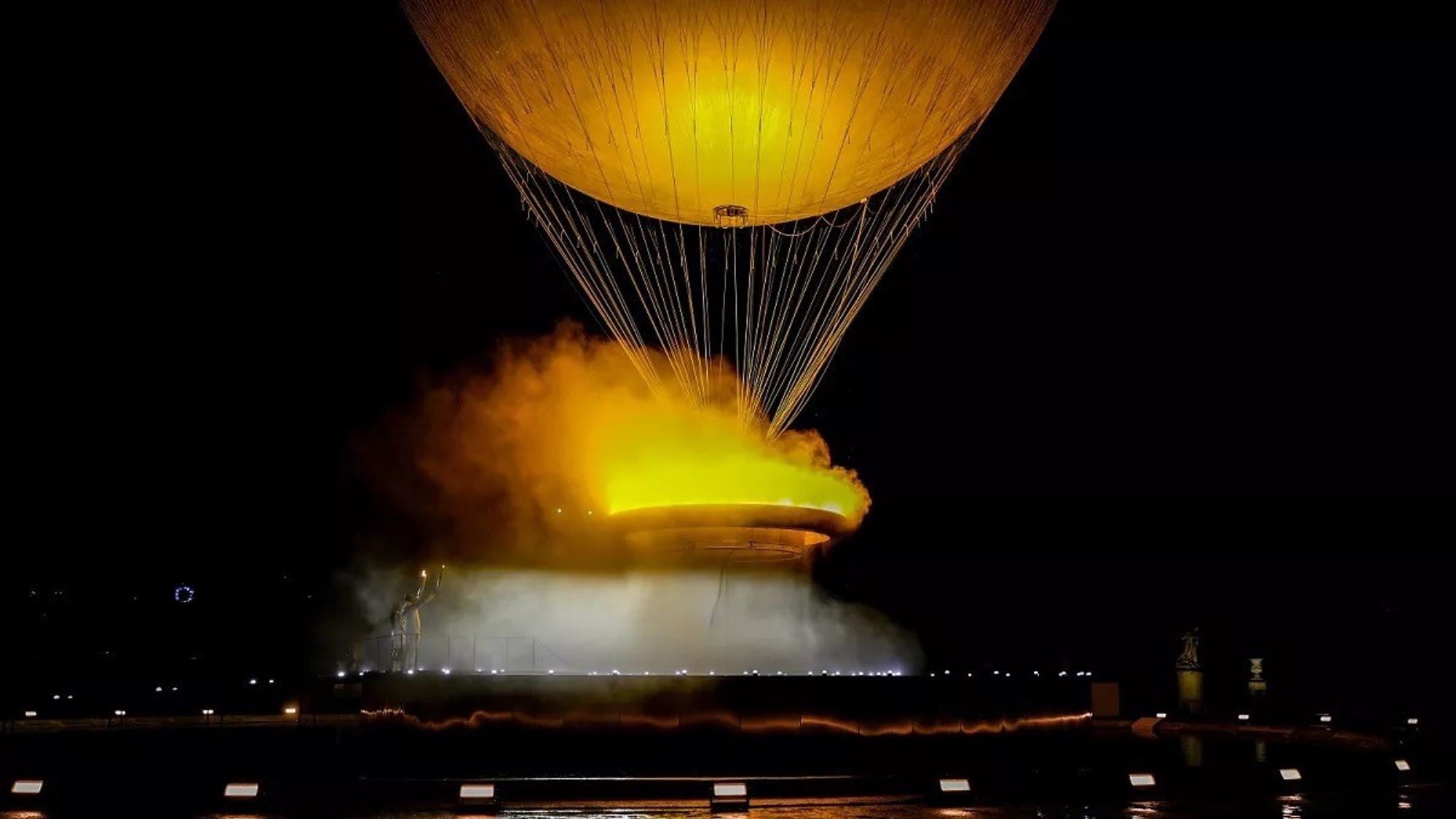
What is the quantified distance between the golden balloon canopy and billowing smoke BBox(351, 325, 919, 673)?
3830 mm

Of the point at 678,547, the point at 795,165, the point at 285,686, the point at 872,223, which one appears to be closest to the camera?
the point at 795,165

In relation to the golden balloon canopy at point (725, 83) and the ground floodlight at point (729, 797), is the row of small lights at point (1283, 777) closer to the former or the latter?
the ground floodlight at point (729, 797)

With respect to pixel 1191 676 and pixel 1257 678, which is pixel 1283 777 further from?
pixel 1257 678

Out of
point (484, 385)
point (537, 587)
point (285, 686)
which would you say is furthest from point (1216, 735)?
point (285, 686)

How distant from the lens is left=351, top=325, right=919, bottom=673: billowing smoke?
1472cm

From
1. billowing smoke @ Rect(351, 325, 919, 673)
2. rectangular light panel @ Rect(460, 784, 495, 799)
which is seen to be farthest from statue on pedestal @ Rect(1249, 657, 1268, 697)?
rectangular light panel @ Rect(460, 784, 495, 799)

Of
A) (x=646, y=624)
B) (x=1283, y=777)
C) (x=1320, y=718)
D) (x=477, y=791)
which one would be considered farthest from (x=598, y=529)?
(x=1320, y=718)

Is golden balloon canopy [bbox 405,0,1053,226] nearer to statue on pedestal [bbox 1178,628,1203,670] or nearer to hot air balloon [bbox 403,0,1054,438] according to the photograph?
hot air balloon [bbox 403,0,1054,438]

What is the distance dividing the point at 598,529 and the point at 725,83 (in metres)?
7.20

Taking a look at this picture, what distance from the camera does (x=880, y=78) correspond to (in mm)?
11117

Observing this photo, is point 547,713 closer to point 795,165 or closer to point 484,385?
point 795,165

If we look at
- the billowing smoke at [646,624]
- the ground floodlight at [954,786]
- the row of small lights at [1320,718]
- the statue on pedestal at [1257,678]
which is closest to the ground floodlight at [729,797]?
the ground floodlight at [954,786]

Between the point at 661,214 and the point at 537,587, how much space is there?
26.5ft

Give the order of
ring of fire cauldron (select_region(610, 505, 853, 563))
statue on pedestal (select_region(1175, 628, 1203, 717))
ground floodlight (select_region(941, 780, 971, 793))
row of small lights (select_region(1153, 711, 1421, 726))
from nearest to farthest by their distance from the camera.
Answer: ground floodlight (select_region(941, 780, 971, 793)) < ring of fire cauldron (select_region(610, 505, 853, 563)) < row of small lights (select_region(1153, 711, 1421, 726)) < statue on pedestal (select_region(1175, 628, 1203, 717))
